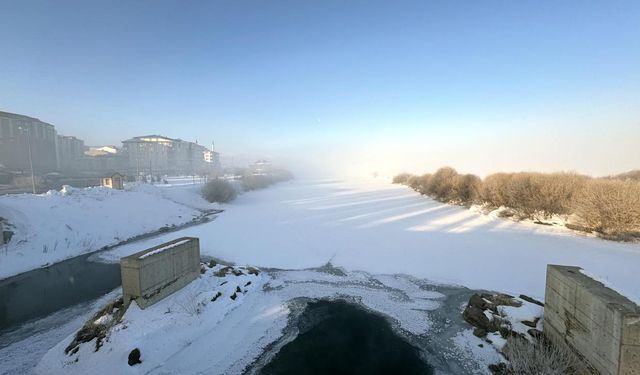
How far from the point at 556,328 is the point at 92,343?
12406mm

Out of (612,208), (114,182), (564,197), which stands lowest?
(612,208)

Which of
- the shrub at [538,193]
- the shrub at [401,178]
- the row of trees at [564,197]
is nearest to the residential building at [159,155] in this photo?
the shrub at [401,178]

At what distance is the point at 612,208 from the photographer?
17844 mm

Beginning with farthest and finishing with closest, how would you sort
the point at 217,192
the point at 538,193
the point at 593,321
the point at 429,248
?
the point at 217,192
the point at 538,193
the point at 429,248
the point at 593,321

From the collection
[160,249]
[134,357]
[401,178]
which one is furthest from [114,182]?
[401,178]

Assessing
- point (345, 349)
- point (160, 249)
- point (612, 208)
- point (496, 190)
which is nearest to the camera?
point (345, 349)

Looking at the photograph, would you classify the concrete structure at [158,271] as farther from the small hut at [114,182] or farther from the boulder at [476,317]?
the small hut at [114,182]

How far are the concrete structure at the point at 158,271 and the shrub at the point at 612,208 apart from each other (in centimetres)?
2468

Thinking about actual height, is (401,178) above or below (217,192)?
above

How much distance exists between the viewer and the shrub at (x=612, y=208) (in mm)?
17312

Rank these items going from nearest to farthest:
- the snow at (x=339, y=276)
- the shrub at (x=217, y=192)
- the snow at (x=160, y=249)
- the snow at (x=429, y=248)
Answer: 1. the snow at (x=339, y=276)
2. the snow at (x=160, y=249)
3. the snow at (x=429, y=248)
4. the shrub at (x=217, y=192)

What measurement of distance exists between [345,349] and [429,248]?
11.3 meters

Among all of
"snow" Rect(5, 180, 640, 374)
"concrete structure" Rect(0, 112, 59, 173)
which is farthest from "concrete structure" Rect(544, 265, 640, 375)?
"concrete structure" Rect(0, 112, 59, 173)

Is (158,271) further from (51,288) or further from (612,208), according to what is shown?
(612,208)
